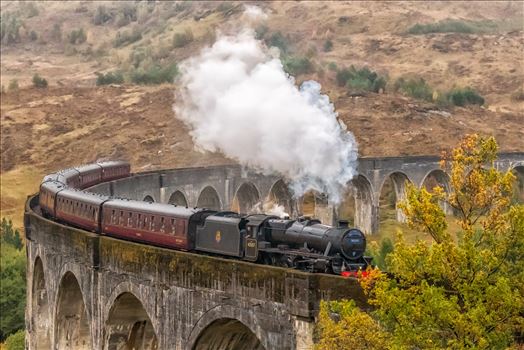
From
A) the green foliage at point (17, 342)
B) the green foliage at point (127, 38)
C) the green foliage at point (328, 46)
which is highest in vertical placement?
the green foliage at point (127, 38)

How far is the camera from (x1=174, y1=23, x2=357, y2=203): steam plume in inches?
1508

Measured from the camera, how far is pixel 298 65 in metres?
96.1

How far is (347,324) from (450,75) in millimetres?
90457

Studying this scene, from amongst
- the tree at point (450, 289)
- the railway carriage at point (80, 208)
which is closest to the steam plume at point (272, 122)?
the railway carriage at point (80, 208)

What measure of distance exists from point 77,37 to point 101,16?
1385 centimetres

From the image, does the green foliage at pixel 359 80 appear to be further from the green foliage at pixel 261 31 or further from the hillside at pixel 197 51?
the green foliage at pixel 261 31

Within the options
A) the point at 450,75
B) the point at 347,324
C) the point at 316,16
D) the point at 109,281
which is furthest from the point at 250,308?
the point at 316,16

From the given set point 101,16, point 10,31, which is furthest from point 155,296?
point 101,16

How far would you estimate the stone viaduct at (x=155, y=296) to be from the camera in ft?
61.9

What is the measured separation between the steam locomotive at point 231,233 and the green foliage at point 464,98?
6350cm

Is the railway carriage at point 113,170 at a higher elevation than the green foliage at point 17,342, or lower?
higher

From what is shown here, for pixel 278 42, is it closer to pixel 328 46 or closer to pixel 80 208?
pixel 328 46

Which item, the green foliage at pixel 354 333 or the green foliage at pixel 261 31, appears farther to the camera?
the green foliage at pixel 261 31

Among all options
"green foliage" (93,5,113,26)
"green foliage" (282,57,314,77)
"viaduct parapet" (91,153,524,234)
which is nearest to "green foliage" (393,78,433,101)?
"green foliage" (282,57,314,77)
